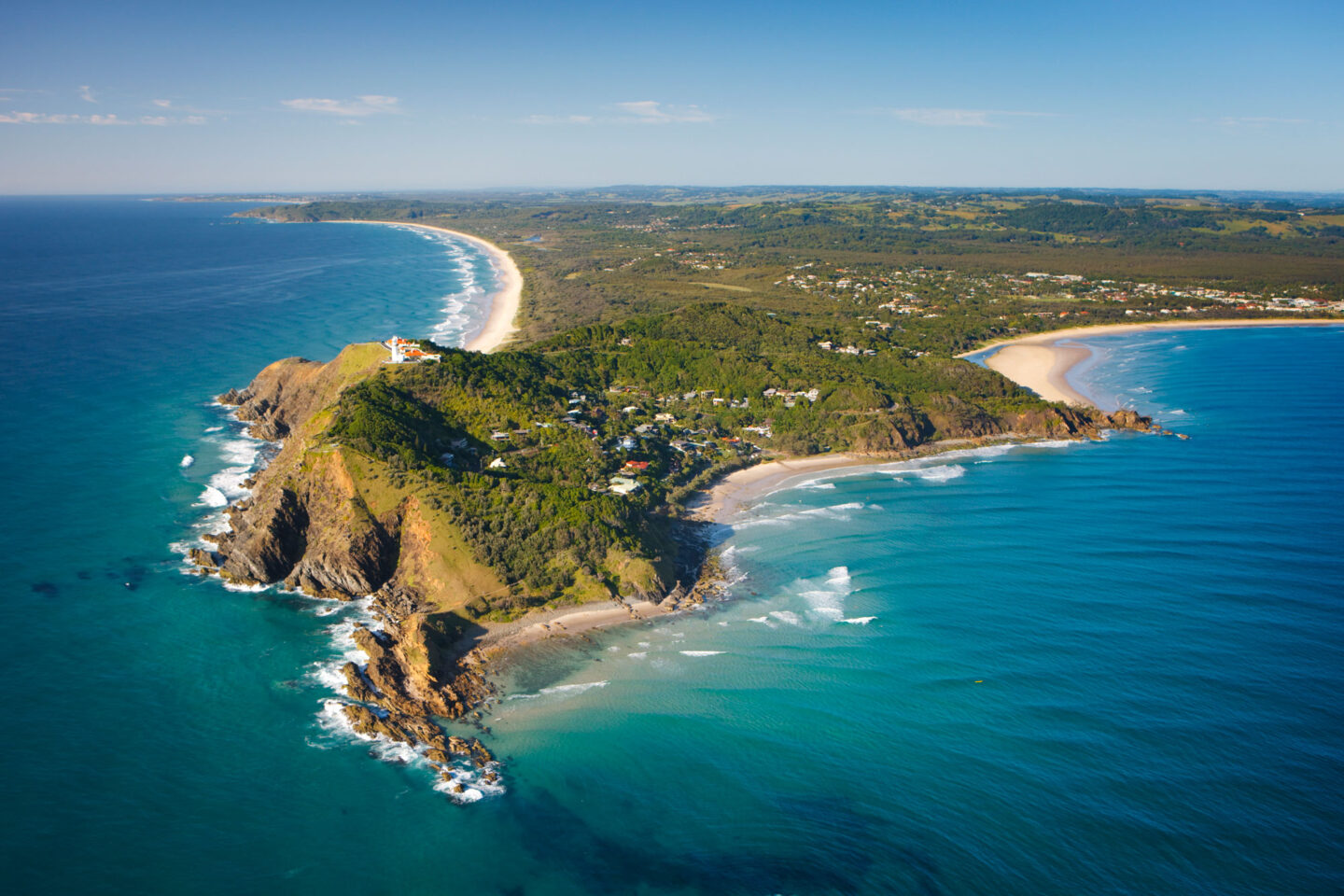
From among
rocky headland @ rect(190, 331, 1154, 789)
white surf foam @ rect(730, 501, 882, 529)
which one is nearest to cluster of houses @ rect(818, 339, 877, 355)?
white surf foam @ rect(730, 501, 882, 529)

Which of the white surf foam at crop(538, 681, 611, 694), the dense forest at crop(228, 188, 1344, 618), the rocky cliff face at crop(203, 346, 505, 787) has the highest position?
the dense forest at crop(228, 188, 1344, 618)

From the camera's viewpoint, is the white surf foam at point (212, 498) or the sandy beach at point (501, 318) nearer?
the white surf foam at point (212, 498)

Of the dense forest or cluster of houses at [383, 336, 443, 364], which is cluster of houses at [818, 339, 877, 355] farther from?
cluster of houses at [383, 336, 443, 364]

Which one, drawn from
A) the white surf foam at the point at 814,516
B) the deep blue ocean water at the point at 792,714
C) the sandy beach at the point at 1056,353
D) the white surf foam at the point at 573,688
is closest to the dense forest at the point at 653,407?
the sandy beach at the point at 1056,353

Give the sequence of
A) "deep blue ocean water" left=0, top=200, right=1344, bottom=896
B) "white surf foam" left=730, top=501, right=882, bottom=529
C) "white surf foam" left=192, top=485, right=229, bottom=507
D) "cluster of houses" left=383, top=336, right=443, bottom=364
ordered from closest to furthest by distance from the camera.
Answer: "deep blue ocean water" left=0, top=200, right=1344, bottom=896 < "white surf foam" left=730, top=501, right=882, bottom=529 < "white surf foam" left=192, top=485, right=229, bottom=507 < "cluster of houses" left=383, top=336, right=443, bottom=364

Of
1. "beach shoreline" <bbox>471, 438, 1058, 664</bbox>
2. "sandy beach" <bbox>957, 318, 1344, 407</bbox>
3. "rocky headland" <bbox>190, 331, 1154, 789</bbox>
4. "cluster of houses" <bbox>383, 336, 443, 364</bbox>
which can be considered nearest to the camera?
"rocky headland" <bbox>190, 331, 1154, 789</bbox>

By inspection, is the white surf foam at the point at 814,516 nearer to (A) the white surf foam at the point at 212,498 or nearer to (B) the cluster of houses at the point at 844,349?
(A) the white surf foam at the point at 212,498

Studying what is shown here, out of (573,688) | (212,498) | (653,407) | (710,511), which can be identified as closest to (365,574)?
Result: (573,688)

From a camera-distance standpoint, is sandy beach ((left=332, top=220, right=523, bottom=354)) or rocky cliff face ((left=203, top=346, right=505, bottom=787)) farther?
sandy beach ((left=332, top=220, right=523, bottom=354))
